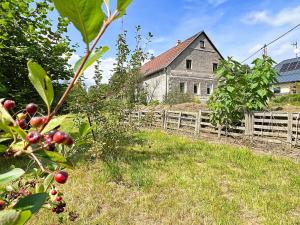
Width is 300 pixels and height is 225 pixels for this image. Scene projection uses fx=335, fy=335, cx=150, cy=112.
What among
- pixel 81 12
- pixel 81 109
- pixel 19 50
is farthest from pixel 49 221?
pixel 81 12

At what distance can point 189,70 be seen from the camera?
37.2m

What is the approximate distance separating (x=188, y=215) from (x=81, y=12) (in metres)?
4.96

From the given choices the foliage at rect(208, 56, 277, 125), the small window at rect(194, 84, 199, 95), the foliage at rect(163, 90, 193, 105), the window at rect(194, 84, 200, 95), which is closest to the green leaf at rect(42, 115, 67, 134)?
the foliage at rect(208, 56, 277, 125)

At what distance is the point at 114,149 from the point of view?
8867mm

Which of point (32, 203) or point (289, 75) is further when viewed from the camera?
point (289, 75)

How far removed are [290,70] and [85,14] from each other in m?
52.4

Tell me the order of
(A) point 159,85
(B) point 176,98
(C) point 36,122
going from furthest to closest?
(A) point 159,85
(B) point 176,98
(C) point 36,122

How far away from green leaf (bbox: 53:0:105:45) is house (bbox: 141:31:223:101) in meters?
34.4

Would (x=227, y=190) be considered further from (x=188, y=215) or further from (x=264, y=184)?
(x=188, y=215)

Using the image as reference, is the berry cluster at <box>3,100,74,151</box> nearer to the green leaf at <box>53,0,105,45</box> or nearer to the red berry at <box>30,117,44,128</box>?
the red berry at <box>30,117,44,128</box>

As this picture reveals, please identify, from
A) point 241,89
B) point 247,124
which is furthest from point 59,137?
point 241,89

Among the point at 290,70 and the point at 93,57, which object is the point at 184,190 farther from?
the point at 290,70

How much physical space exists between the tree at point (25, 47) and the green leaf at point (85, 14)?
645 centimetres

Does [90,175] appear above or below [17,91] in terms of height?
below
